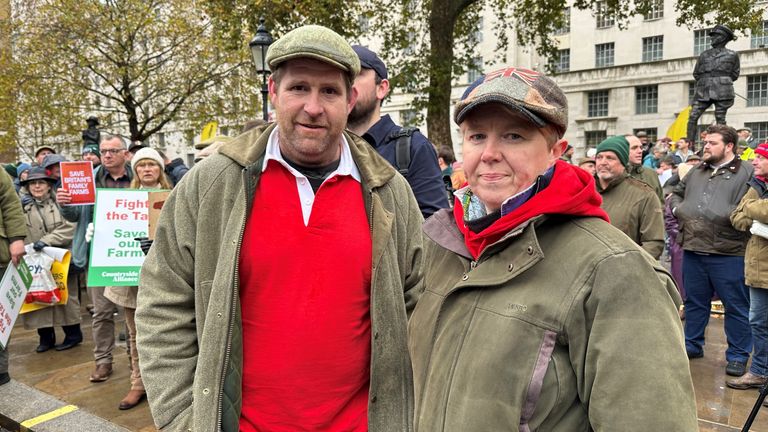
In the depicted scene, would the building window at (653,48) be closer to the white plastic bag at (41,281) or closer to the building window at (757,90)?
the building window at (757,90)

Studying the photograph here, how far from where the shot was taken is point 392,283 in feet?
6.75

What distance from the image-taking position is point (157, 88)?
1988 cm

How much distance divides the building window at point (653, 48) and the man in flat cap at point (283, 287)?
4089cm

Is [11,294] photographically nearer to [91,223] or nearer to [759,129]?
[91,223]

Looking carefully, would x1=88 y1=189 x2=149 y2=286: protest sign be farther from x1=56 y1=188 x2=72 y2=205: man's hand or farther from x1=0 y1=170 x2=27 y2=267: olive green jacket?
x1=0 y1=170 x2=27 y2=267: olive green jacket

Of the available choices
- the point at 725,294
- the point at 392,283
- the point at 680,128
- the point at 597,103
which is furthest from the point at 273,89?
the point at 597,103

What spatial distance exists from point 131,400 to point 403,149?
3.39 m

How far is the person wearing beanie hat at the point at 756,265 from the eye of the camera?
462 centimetres

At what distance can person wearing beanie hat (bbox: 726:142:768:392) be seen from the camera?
15.1ft

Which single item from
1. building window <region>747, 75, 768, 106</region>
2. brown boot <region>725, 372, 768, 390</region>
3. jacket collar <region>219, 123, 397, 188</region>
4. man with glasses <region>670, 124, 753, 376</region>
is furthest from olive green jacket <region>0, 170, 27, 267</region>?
building window <region>747, 75, 768, 106</region>

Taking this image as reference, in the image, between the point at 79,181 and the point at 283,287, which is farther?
the point at 79,181

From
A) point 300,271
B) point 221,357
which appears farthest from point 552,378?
point 221,357

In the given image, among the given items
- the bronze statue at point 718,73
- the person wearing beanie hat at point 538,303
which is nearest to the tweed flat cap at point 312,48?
the person wearing beanie hat at point 538,303

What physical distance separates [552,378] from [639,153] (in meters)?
5.40
